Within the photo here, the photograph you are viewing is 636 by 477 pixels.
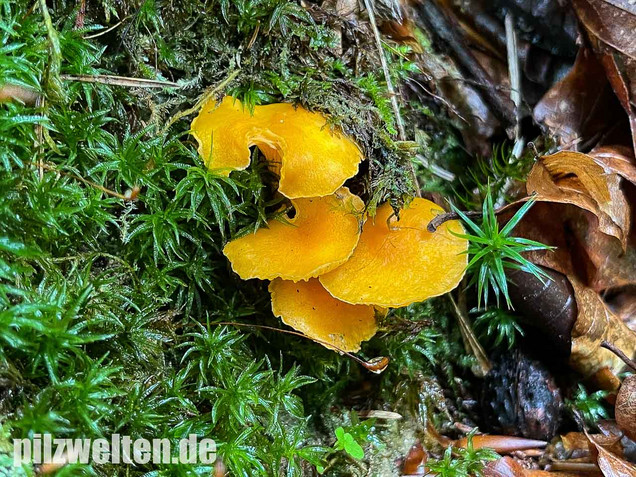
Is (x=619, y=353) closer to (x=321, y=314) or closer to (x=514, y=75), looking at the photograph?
(x=321, y=314)

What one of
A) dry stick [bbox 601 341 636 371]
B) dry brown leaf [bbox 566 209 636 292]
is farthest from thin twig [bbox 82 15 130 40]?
dry stick [bbox 601 341 636 371]

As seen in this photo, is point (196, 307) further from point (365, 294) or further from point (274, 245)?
point (365, 294)

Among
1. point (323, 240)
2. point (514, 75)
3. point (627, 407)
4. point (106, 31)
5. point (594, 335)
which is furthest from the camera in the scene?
point (514, 75)

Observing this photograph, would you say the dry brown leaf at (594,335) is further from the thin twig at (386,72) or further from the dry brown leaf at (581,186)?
the thin twig at (386,72)

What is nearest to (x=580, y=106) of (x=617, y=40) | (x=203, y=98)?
(x=617, y=40)

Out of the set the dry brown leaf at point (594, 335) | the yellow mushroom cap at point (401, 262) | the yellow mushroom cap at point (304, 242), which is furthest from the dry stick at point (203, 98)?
the dry brown leaf at point (594, 335)

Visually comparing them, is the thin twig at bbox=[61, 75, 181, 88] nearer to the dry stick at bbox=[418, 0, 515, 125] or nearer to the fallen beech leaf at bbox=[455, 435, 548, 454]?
the dry stick at bbox=[418, 0, 515, 125]
